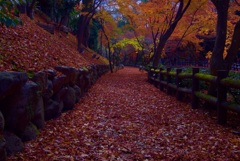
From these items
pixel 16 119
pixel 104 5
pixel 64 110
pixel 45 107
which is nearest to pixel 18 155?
pixel 16 119

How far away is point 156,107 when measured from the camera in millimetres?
7609

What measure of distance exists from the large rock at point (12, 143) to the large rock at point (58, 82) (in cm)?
204

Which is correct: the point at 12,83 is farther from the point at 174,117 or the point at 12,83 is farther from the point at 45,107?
the point at 174,117

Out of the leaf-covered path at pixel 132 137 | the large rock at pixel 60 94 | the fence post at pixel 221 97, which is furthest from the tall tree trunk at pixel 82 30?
the fence post at pixel 221 97

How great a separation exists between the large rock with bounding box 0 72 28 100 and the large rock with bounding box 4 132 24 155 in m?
0.56

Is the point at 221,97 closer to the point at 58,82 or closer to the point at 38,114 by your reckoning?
the point at 58,82

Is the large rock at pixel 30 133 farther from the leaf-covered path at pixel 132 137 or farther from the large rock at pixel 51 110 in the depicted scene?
the large rock at pixel 51 110

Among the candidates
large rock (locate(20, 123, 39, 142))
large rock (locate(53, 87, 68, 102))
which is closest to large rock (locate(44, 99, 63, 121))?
large rock (locate(53, 87, 68, 102))

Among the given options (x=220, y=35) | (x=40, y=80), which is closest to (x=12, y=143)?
(x=40, y=80)

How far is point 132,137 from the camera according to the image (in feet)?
15.3

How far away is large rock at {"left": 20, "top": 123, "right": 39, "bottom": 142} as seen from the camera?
390 cm

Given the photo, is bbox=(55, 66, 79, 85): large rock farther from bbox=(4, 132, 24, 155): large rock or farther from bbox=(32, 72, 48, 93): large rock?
bbox=(4, 132, 24, 155): large rock

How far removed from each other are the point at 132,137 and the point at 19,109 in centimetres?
206

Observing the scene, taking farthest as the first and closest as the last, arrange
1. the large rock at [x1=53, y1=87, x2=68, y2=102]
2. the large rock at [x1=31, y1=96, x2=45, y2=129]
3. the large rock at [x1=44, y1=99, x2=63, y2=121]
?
1. the large rock at [x1=53, y1=87, x2=68, y2=102]
2. the large rock at [x1=44, y1=99, x2=63, y2=121]
3. the large rock at [x1=31, y1=96, x2=45, y2=129]
